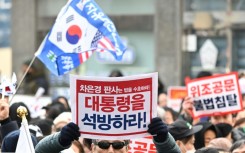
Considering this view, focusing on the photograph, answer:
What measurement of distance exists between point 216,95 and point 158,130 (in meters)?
6.78

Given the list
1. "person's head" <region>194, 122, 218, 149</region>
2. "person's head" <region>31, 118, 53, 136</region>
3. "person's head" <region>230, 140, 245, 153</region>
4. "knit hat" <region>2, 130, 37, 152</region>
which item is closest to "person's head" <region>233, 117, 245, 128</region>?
"person's head" <region>194, 122, 218, 149</region>

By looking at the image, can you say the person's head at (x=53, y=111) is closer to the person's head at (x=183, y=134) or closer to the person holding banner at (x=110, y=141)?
the person's head at (x=183, y=134)

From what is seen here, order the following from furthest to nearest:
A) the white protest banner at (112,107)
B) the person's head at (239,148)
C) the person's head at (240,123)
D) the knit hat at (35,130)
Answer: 1. the person's head at (240,123)
2. the knit hat at (35,130)
3. the person's head at (239,148)
4. the white protest banner at (112,107)

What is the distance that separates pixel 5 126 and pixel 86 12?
3.15m

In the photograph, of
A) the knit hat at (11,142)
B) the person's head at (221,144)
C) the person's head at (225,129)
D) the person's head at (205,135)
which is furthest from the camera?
the person's head at (225,129)

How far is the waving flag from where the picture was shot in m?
12.2

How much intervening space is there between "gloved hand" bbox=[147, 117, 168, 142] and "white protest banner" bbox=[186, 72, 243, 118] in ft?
21.0

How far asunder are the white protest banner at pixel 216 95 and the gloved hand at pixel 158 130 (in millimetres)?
6401

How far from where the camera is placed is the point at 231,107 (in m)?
13.7

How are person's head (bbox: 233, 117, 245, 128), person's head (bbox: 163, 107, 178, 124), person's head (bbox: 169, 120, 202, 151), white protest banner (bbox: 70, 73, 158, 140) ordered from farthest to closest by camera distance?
person's head (bbox: 163, 107, 178, 124) → person's head (bbox: 233, 117, 245, 128) → person's head (bbox: 169, 120, 202, 151) → white protest banner (bbox: 70, 73, 158, 140)

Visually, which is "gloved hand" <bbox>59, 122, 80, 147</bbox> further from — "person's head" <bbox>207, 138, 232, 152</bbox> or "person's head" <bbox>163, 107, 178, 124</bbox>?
"person's head" <bbox>163, 107, 178, 124</bbox>

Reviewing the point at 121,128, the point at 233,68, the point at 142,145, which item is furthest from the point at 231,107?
the point at 233,68

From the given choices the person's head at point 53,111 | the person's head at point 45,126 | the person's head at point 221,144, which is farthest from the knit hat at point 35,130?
the person's head at point 53,111

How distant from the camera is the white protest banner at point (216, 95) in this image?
45.1 ft
